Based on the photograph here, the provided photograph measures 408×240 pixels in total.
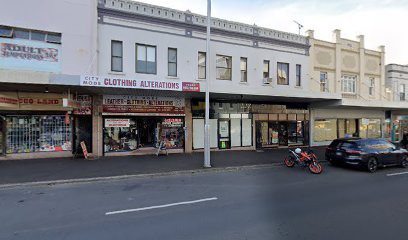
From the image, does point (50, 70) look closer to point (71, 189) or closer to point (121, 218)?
point (71, 189)

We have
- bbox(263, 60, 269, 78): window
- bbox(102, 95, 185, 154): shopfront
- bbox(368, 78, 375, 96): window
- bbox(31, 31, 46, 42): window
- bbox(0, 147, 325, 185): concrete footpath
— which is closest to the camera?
bbox(0, 147, 325, 185): concrete footpath

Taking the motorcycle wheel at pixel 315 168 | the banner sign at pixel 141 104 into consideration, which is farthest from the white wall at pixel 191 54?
the motorcycle wheel at pixel 315 168

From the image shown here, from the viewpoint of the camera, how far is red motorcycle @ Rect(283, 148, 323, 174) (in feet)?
34.9

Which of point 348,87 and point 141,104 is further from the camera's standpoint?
point 348,87

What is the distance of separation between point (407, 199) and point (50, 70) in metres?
15.7

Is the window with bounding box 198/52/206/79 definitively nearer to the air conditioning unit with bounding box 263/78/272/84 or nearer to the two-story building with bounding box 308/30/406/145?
the air conditioning unit with bounding box 263/78/272/84

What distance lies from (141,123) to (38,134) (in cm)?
551

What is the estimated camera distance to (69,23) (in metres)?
13.4

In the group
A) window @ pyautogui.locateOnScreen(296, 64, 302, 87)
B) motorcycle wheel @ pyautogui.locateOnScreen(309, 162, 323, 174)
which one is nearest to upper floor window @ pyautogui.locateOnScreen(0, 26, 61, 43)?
motorcycle wheel @ pyautogui.locateOnScreen(309, 162, 323, 174)

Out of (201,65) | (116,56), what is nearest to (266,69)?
(201,65)

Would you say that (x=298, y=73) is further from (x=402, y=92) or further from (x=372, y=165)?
(x=402, y=92)

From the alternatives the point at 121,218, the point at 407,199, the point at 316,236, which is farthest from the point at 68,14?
the point at 407,199

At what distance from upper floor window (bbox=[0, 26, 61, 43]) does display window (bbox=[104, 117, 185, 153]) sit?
16.5 ft

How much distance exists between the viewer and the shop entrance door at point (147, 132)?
51.1ft
